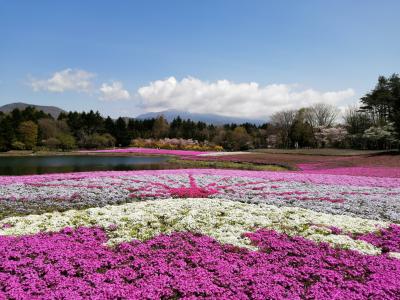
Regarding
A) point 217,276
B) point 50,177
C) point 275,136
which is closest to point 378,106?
point 275,136

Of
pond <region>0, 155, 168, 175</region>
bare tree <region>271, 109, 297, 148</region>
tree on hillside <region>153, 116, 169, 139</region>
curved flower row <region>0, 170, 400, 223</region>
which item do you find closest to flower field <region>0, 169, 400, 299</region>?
curved flower row <region>0, 170, 400, 223</region>

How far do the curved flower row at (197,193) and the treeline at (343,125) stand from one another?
55.0m

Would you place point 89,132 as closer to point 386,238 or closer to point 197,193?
point 197,193

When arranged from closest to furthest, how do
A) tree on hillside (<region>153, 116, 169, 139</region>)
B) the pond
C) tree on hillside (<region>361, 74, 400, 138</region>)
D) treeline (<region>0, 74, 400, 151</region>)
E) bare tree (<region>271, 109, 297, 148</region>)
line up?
the pond → tree on hillside (<region>361, 74, 400, 138</region>) → treeline (<region>0, 74, 400, 151</region>) → bare tree (<region>271, 109, 297, 148</region>) → tree on hillside (<region>153, 116, 169, 139</region>)

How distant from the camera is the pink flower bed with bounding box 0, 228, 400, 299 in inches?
298

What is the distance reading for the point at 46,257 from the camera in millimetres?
9344

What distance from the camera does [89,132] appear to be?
121m

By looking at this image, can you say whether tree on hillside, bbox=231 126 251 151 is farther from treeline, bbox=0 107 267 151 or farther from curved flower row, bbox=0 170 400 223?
curved flower row, bbox=0 170 400 223

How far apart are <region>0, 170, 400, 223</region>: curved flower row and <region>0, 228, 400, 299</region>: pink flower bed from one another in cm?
673

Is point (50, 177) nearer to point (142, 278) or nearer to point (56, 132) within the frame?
point (142, 278)

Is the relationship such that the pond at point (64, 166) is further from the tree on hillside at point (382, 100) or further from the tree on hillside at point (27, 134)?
the tree on hillside at point (382, 100)

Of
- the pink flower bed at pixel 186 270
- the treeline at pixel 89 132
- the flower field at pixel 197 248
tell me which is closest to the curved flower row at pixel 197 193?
the flower field at pixel 197 248

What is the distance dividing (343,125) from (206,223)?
395ft

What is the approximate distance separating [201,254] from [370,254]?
226 inches
